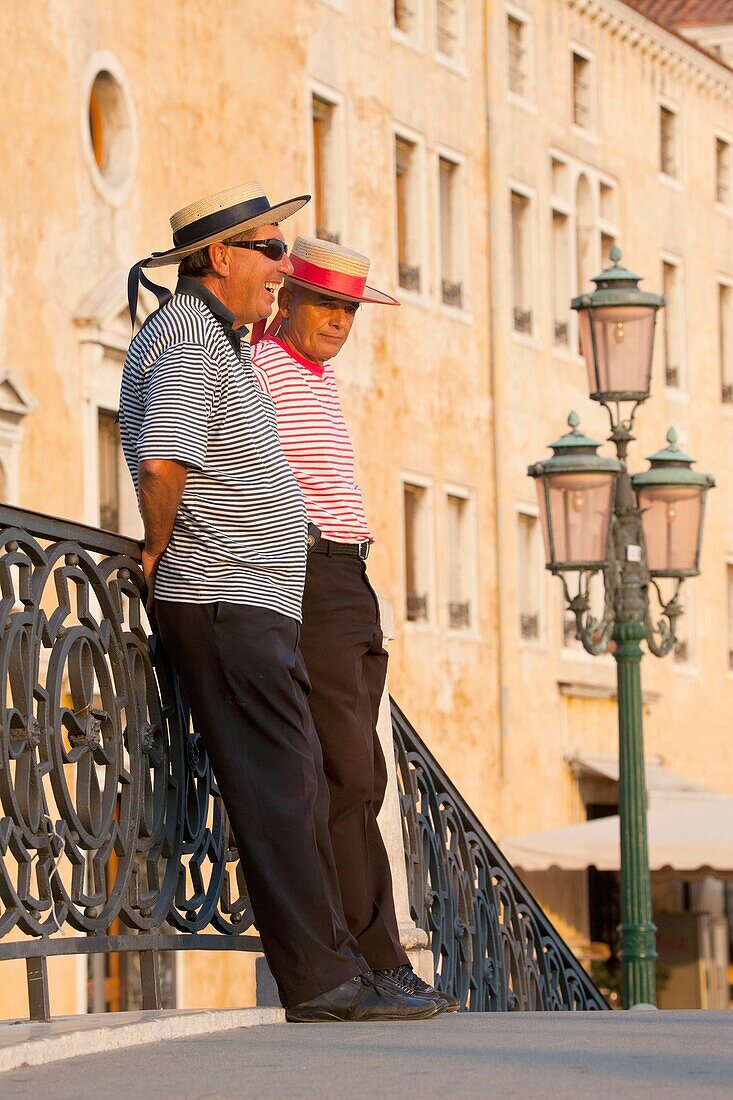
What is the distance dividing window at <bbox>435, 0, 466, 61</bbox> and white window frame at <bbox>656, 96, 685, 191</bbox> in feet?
20.4

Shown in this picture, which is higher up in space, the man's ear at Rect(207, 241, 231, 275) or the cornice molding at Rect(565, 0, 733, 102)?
the cornice molding at Rect(565, 0, 733, 102)

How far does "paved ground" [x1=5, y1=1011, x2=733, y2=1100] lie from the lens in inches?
194

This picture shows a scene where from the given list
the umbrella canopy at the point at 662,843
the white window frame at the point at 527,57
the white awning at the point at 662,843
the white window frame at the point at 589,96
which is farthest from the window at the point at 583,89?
the umbrella canopy at the point at 662,843

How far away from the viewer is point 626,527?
15625mm

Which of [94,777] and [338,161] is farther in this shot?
[338,161]

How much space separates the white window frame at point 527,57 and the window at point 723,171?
675 cm

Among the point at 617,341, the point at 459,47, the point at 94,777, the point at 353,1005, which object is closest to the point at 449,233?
the point at 459,47

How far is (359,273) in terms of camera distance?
7148 mm

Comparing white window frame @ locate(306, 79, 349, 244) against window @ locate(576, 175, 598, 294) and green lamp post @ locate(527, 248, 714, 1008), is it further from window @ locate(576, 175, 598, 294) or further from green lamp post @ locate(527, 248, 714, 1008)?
green lamp post @ locate(527, 248, 714, 1008)

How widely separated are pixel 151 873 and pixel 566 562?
898 centimetres

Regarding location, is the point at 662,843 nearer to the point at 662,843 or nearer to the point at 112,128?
the point at 662,843

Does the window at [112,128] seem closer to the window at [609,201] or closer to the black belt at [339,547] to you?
the window at [609,201]

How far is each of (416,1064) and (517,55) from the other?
88.6 ft

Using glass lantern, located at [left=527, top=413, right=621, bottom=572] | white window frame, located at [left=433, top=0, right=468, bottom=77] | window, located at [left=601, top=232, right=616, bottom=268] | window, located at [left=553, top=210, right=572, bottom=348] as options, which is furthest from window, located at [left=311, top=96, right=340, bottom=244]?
glass lantern, located at [left=527, top=413, right=621, bottom=572]
